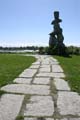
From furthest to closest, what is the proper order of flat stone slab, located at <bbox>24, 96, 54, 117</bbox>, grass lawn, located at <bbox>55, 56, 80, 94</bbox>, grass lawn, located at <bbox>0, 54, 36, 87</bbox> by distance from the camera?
grass lawn, located at <bbox>0, 54, 36, 87</bbox> < grass lawn, located at <bbox>55, 56, 80, 94</bbox> < flat stone slab, located at <bbox>24, 96, 54, 117</bbox>

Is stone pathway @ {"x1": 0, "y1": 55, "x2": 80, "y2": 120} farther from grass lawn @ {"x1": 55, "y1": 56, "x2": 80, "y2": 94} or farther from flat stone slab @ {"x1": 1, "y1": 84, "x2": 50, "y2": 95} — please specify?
grass lawn @ {"x1": 55, "y1": 56, "x2": 80, "y2": 94}

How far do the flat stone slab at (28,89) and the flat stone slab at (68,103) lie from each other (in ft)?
1.57

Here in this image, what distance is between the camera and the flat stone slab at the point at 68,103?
4379 millimetres

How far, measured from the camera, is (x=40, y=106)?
15.4 feet

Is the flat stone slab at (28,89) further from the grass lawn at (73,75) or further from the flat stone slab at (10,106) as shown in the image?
the grass lawn at (73,75)

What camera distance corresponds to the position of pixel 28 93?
5773 mm

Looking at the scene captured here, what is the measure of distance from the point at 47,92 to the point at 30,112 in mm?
1605

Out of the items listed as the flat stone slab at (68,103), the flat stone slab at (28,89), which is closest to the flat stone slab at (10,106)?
the flat stone slab at (28,89)

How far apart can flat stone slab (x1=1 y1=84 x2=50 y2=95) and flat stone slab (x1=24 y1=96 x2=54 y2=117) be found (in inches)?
20.2

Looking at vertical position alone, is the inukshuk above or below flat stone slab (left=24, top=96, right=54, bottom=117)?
above

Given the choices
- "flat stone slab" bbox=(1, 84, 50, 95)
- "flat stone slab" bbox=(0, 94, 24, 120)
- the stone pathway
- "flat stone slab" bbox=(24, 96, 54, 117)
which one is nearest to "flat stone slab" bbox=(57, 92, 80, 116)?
the stone pathway

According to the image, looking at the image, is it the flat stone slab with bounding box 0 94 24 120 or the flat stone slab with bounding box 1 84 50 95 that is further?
the flat stone slab with bounding box 1 84 50 95

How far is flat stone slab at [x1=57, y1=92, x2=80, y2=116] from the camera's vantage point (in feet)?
14.4

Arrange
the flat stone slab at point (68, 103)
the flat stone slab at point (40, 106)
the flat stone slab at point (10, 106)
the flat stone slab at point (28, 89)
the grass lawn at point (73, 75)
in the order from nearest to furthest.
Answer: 1. the flat stone slab at point (10, 106)
2. the flat stone slab at point (40, 106)
3. the flat stone slab at point (68, 103)
4. the flat stone slab at point (28, 89)
5. the grass lawn at point (73, 75)
